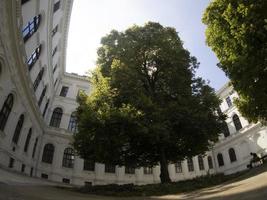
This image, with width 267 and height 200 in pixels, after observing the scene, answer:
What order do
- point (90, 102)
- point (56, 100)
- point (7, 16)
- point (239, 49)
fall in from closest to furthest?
point (239, 49) → point (7, 16) → point (90, 102) → point (56, 100)

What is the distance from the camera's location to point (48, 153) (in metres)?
33.2

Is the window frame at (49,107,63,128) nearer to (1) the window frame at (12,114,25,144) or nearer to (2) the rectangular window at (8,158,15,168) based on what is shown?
(1) the window frame at (12,114,25,144)

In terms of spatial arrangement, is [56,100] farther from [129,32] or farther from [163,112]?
[163,112]

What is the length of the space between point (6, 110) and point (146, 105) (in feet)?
37.0

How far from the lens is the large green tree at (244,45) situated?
12.0 meters

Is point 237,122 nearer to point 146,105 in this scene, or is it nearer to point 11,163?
point 146,105

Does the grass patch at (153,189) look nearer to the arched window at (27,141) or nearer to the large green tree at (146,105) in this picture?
the large green tree at (146,105)

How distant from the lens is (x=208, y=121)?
1906cm

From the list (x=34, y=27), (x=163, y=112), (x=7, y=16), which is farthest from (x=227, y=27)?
(x=34, y=27)

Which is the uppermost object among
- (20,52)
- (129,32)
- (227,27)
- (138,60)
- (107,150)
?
(129,32)

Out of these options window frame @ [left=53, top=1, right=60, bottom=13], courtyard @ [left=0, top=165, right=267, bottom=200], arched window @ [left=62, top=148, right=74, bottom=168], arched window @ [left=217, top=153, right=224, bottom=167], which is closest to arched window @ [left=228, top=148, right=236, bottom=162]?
arched window @ [left=217, top=153, right=224, bottom=167]

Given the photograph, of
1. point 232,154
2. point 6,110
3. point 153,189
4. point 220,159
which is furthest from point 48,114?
point 232,154

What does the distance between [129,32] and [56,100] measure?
19.3 meters

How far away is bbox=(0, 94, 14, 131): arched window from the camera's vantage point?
19141 mm
